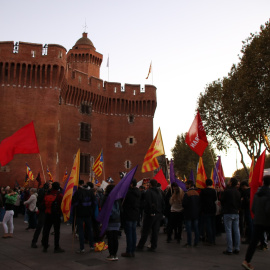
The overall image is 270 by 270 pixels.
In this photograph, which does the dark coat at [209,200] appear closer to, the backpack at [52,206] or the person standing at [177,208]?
the person standing at [177,208]

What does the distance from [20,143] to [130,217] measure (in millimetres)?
4880

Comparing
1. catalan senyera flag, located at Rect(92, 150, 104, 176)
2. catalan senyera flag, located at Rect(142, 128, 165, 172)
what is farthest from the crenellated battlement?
catalan senyera flag, located at Rect(142, 128, 165, 172)

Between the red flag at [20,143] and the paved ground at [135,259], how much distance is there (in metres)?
2.80

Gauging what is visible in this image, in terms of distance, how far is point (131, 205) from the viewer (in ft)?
25.2

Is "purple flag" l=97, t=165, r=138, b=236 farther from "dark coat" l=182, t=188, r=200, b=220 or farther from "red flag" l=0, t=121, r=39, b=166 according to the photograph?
"red flag" l=0, t=121, r=39, b=166

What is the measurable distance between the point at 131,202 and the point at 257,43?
51.0 ft

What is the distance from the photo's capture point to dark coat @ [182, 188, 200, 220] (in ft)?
29.7

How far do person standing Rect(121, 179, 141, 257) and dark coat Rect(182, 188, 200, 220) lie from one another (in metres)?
1.98

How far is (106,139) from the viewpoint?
37.9 m

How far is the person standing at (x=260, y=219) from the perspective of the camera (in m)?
6.07

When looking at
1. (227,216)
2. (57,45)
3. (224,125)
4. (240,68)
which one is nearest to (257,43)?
(240,68)

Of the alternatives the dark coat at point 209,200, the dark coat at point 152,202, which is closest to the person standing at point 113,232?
the dark coat at point 152,202

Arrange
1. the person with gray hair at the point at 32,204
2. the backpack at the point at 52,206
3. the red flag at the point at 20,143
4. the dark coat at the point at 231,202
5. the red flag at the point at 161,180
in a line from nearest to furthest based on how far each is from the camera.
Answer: the dark coat at the point at 231,202, the backpack at the point at 52,206, the red flag at the point at 20,143, the person with gray hair at the point at 32,204, the red flag at the point at 161,180

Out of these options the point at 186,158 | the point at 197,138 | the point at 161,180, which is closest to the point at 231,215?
the point at 197,138
